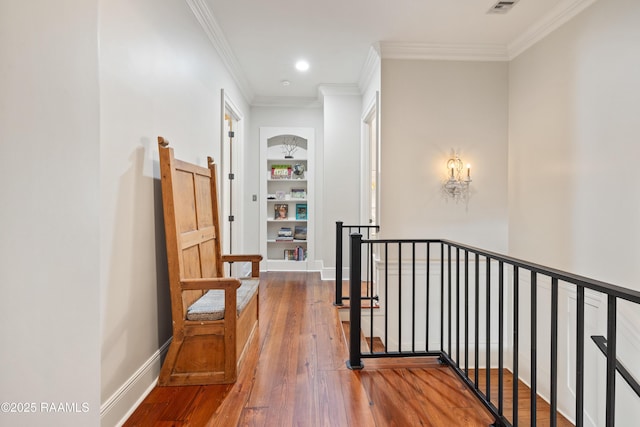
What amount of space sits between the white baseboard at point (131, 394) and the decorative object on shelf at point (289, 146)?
13.2ft

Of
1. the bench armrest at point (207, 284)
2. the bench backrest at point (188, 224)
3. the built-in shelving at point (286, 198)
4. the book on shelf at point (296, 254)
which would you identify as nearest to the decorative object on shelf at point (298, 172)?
the built-in shelving at point (286, 198)

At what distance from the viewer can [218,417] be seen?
179 centimetres

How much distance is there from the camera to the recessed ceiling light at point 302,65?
4047 millimetres

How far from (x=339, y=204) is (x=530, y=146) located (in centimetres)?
247

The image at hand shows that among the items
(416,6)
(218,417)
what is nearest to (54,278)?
(218,417)

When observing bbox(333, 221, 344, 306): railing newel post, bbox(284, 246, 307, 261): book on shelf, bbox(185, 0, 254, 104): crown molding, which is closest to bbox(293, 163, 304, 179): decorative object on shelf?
bbox(284, 246, 307, 261): book on shelf

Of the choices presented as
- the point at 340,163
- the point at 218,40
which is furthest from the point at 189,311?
the point at 340,163

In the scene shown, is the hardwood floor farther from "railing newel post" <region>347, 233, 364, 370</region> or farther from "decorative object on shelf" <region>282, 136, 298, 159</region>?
"decorative object on shelf" <region>282, 136, 298, 159</region>

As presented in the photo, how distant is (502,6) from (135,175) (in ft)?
10.1

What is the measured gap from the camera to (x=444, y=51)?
3.69 m

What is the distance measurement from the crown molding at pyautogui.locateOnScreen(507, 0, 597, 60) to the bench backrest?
3.15m

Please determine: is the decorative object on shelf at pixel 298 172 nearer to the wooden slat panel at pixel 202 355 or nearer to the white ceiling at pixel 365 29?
the white ceiling at pixel 365 29

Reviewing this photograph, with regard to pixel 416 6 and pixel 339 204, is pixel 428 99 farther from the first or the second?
pixel 339 204

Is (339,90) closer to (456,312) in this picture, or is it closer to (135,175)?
(456,312)
